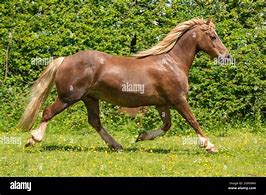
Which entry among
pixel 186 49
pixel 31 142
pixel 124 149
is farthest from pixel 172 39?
pixel 31 142

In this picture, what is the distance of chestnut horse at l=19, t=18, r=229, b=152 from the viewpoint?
31.5 ft

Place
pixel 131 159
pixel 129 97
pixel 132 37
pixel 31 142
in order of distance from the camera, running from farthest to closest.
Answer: pixel 132 37 < pixel 129 97 < pixel 31 142 < pixel 131 159

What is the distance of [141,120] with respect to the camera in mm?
13562

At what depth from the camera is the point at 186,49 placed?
10188 millimetres

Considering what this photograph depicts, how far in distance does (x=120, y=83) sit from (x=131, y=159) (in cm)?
142

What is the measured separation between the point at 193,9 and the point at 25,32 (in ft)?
Result: 12.6

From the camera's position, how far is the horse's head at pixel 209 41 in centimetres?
1016

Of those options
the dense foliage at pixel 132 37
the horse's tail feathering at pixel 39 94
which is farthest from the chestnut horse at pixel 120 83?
the dense foliage at pixel 132 37

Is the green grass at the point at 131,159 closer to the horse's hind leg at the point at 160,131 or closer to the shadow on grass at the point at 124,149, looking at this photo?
the shadow on grass at the point at 124,149

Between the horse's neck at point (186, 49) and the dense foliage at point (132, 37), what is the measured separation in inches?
134

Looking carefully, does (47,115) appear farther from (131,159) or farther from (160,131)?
(160,131)

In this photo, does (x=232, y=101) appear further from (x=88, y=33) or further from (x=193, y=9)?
(x=88, y=33)
